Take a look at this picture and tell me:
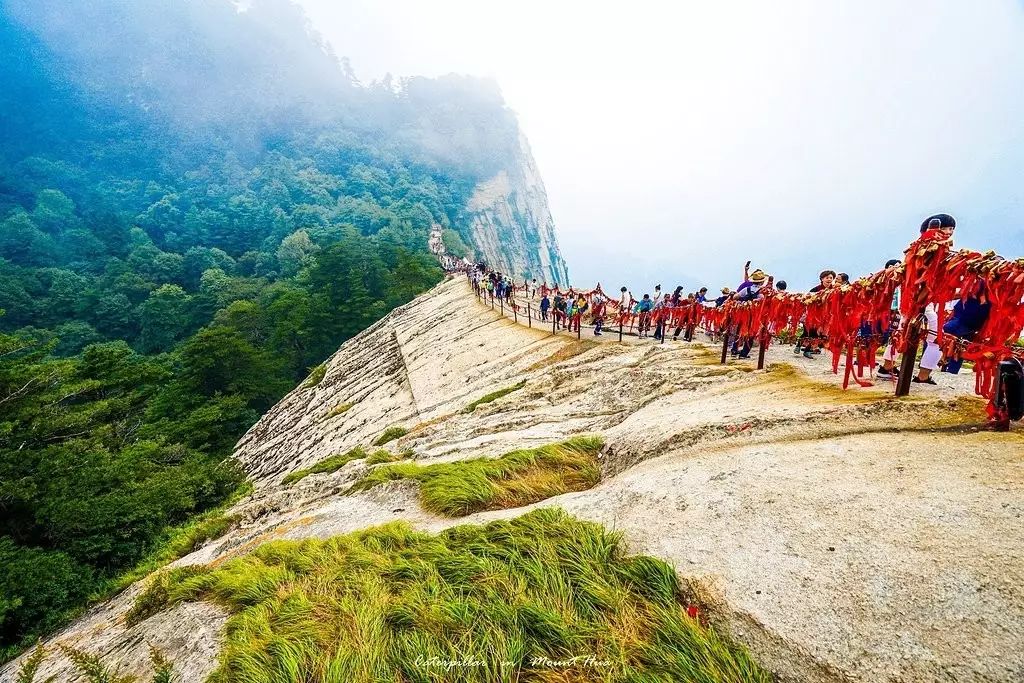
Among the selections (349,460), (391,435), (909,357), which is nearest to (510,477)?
(909,357)

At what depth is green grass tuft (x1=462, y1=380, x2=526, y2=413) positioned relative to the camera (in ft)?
35.9

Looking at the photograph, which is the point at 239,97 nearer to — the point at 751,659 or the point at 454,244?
the point at 454,244

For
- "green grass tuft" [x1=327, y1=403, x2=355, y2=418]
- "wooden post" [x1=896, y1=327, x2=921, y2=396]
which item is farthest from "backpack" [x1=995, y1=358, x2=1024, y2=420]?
"green grass tuft" [x1=327, y1=403, x2=355, y2=418]

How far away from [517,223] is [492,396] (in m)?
126

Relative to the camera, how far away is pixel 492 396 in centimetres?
1118

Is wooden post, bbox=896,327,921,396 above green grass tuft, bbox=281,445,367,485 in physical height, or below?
above

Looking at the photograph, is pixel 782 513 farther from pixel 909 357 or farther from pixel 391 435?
pixel 391 435

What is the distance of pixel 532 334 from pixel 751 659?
15.0m

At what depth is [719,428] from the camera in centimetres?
550

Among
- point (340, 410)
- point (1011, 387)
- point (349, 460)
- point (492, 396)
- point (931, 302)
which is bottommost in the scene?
point (340, 410)

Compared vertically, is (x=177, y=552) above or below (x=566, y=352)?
below

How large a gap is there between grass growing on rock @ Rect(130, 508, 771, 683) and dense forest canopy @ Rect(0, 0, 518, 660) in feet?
26.3

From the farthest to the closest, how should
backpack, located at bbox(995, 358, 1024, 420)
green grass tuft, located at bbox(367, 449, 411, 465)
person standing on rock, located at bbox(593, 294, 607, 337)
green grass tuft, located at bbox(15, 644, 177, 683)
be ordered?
person standing on rock, located at bbox(593, 294, 607, 337) < green grass tuft, located at bbox(367, 449, 411, 465) < backpack, located at bbox(995, 358, 1024, 420) < green grass tuft, located at bbox(15, 644, 177, 683)

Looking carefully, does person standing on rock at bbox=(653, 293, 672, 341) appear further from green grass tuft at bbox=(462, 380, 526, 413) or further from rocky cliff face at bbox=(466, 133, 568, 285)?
rocky cliff face at bbox=(466, 133, 568, 285)
